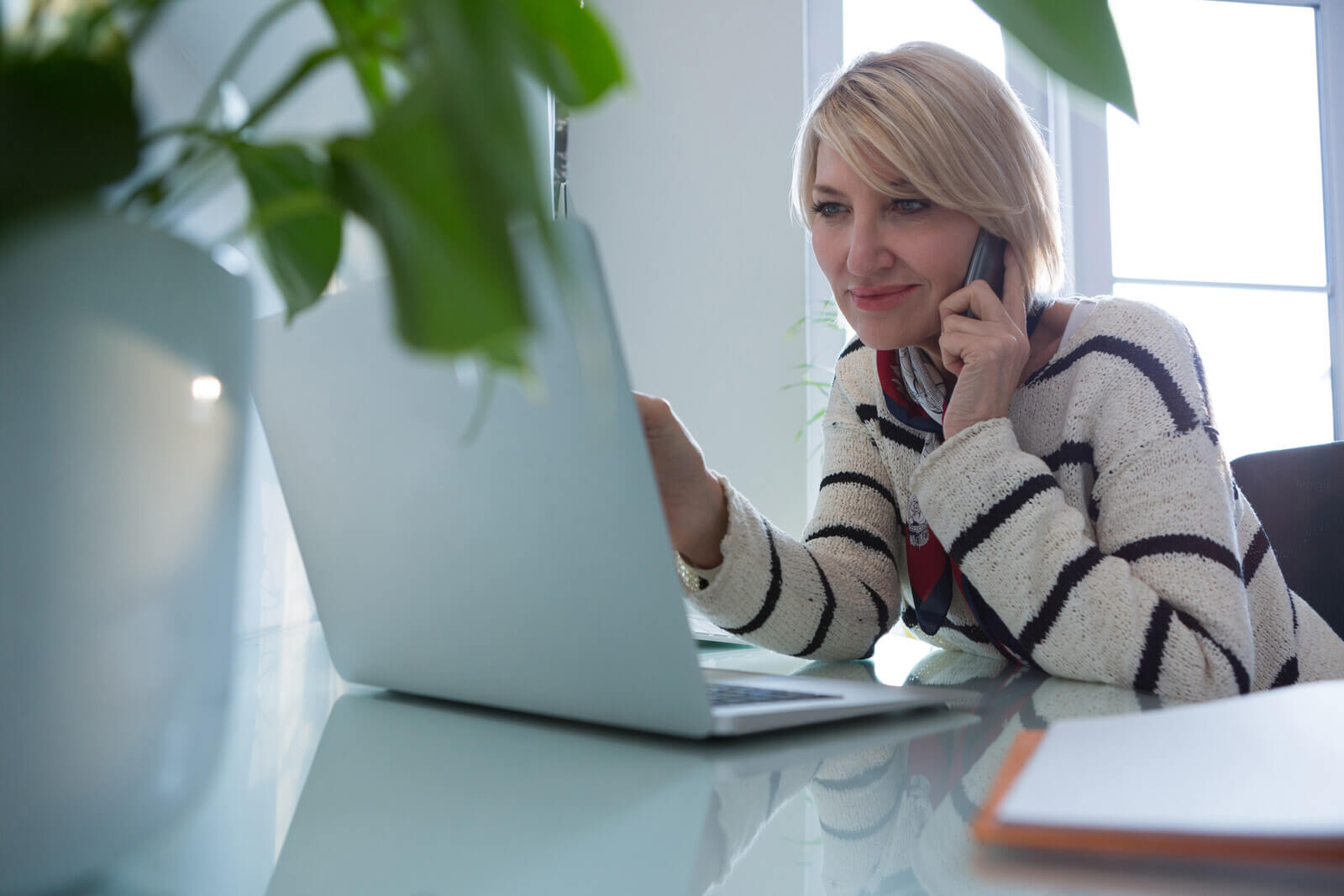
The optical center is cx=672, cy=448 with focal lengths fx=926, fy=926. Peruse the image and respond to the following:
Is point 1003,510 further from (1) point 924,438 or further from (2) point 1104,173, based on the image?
(2) point 1104,173

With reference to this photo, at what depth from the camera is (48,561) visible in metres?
0.20

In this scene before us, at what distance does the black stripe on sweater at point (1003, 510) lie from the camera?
790 millimetres

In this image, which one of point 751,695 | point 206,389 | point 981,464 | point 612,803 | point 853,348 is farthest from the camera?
point 853,348

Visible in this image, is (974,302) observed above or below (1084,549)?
above

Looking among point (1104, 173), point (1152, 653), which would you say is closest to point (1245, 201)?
point (1104, 173)

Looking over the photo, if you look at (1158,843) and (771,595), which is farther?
(771,595)

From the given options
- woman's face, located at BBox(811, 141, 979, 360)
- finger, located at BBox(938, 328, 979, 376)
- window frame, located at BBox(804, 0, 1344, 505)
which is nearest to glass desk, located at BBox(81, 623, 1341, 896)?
finger, located at BBox(938, 328, 979, 376)

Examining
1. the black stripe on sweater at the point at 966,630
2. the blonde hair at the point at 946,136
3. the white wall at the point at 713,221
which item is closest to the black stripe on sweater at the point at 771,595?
the black stripe on sweater at the point at 966,630

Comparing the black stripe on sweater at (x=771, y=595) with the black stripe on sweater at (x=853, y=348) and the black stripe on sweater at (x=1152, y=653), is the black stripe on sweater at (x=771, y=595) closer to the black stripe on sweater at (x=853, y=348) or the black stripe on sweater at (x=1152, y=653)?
the black stripe on sweater at (x=1152, y=653)

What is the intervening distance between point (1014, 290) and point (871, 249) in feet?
0.53

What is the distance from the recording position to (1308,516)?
1.12m

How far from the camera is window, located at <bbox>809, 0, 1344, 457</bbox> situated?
282 centimetres

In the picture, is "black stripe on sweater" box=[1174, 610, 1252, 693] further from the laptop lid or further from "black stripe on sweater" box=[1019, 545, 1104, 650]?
the laptop lid

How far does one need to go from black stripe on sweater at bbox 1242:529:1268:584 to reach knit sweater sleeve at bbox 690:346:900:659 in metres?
0.35
